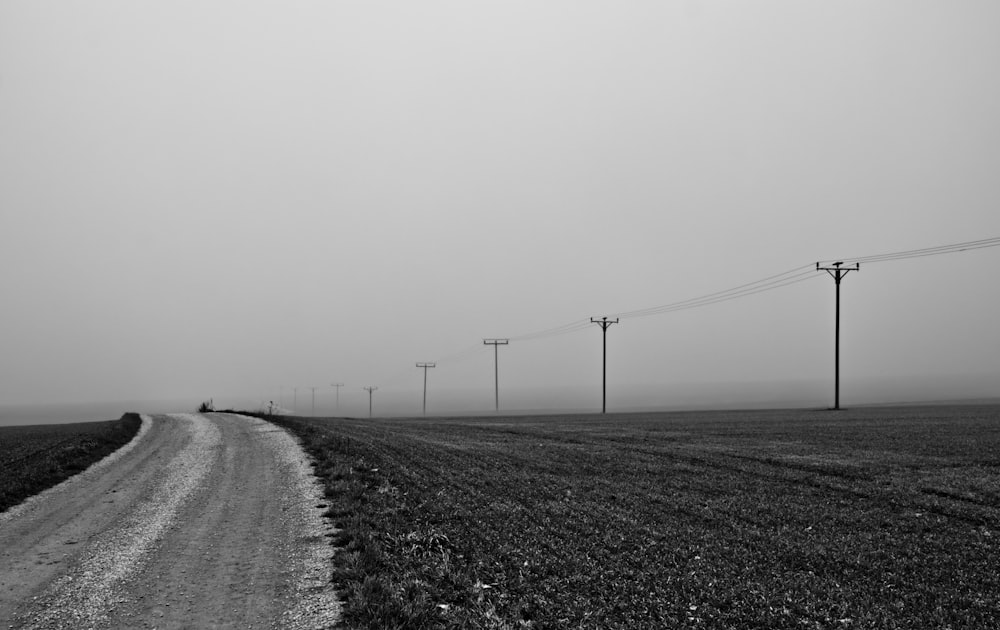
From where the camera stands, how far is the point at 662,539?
1655 centimetres

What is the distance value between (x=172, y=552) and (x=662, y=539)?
1268 cm

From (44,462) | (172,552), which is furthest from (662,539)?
(44,462)

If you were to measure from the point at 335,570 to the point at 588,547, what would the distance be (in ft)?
21.5

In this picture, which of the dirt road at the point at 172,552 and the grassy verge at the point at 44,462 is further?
the grassy verge at the point at 44,462

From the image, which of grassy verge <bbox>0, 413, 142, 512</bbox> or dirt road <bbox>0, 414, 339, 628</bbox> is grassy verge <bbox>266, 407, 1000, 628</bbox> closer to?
dirt road <bbox>0, 414, 339, 628</bbox>

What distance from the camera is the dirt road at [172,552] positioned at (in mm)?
10859

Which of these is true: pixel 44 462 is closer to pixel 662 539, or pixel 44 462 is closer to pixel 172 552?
pixel 172 552

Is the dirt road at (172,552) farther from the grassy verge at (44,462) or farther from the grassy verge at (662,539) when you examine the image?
the grassy verge at (662,539)

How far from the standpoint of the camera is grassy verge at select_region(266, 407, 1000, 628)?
11.6m

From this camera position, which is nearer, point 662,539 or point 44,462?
point 662,539

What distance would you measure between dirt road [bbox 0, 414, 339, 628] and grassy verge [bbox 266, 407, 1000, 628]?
1176 millimetres

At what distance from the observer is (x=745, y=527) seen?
715 inches

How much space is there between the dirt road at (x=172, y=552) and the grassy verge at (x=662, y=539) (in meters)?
1.18

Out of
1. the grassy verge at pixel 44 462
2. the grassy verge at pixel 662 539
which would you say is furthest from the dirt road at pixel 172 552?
the grassy verge at pixel 662 539
